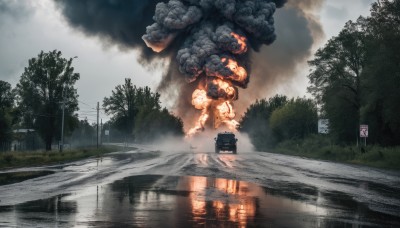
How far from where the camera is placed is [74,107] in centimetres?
7025

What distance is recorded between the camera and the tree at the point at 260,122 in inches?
3371

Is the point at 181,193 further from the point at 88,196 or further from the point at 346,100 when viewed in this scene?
the point at 346,100

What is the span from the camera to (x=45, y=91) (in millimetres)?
68312

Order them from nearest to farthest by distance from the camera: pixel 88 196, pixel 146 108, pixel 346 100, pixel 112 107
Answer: pixel 88 196
pixel 346 100
pixel 146 108
pixel 112 107

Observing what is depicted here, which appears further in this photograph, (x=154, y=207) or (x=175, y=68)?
(x=175, y=68)

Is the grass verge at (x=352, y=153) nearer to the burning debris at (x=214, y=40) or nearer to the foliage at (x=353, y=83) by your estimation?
the foliage at (x=353, y=83)

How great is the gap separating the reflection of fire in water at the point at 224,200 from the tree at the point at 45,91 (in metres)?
51.7

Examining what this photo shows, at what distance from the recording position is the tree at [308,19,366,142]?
57.9 m

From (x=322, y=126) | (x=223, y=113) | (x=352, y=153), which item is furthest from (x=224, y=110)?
(x=352, y=153)

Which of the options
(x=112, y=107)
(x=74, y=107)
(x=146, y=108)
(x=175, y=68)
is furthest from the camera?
(x=112, y=107)

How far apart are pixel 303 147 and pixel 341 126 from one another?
8.00m

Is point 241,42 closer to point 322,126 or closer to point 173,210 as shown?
point 322,126

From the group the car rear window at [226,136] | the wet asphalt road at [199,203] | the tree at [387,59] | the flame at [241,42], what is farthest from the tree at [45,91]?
the wet asphalt road at [199,203]

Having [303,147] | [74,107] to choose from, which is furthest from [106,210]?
[74,107]
